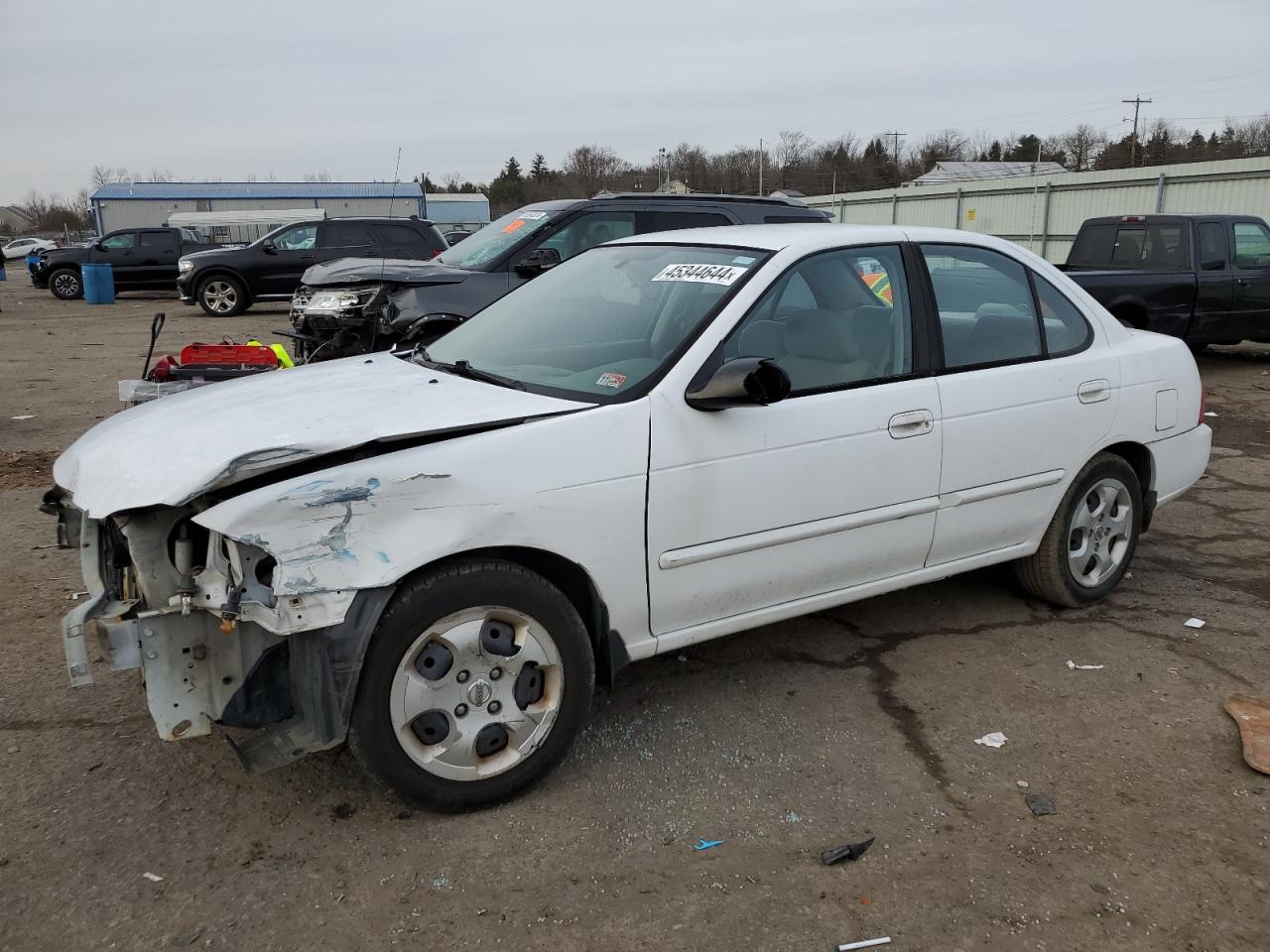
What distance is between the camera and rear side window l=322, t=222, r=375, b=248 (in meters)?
18.4

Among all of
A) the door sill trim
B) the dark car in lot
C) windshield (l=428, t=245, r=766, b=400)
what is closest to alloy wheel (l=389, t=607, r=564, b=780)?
the door sill trim

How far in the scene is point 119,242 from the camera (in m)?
24.3

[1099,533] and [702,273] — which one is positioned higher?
[702,273]

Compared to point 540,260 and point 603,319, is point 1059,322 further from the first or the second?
point 540,260

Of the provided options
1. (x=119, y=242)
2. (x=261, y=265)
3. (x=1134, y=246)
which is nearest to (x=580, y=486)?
(x=1134, y=246)

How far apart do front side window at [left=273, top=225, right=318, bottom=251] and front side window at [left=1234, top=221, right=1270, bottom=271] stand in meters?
15.3

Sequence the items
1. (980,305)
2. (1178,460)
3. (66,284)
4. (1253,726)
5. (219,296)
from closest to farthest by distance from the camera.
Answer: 1. (1253,726)
2. (980,305)
3. (1178,460)
4. (219,296)
5. (66,284)

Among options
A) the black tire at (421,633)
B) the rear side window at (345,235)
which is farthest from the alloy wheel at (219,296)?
the black tire at (421,633)

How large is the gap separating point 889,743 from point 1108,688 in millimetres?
1042

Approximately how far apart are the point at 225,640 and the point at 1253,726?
11.2 ft

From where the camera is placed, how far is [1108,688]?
3936mm

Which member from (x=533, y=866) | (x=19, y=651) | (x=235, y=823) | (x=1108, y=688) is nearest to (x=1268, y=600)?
(x=1108, y=688)

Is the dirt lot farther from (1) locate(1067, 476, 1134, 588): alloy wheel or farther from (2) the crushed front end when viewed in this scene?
(2) the crushed front end

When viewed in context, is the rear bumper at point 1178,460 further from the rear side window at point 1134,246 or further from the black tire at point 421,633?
the rear side window at point 1134,246
